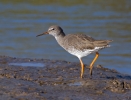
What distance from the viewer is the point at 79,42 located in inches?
366

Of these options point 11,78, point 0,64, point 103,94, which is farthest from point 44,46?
point 103,94

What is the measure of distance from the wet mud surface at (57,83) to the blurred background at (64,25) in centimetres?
260

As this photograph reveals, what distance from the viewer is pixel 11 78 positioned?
8891mm

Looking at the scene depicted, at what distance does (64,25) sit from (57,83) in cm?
811

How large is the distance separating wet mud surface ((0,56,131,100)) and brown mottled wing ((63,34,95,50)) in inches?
28.2

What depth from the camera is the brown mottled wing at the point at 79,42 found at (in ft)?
30.0

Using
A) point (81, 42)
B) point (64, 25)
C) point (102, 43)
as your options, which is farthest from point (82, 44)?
point (64, 25)

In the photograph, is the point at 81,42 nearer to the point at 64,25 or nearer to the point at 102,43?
the point at 102,43

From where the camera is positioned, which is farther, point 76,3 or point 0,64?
point 76,3

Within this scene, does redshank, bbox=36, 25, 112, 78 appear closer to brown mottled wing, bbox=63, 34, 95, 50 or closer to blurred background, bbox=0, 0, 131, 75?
brown mottled wing, bbox=63, 34, 95, 50

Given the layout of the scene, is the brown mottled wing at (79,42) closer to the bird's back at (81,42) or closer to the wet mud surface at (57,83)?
the bird's back at (81,42)

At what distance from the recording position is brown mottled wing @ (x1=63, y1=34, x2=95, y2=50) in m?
9.15

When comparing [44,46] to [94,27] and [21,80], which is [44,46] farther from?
[21,80]

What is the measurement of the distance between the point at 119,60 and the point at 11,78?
204 inches
